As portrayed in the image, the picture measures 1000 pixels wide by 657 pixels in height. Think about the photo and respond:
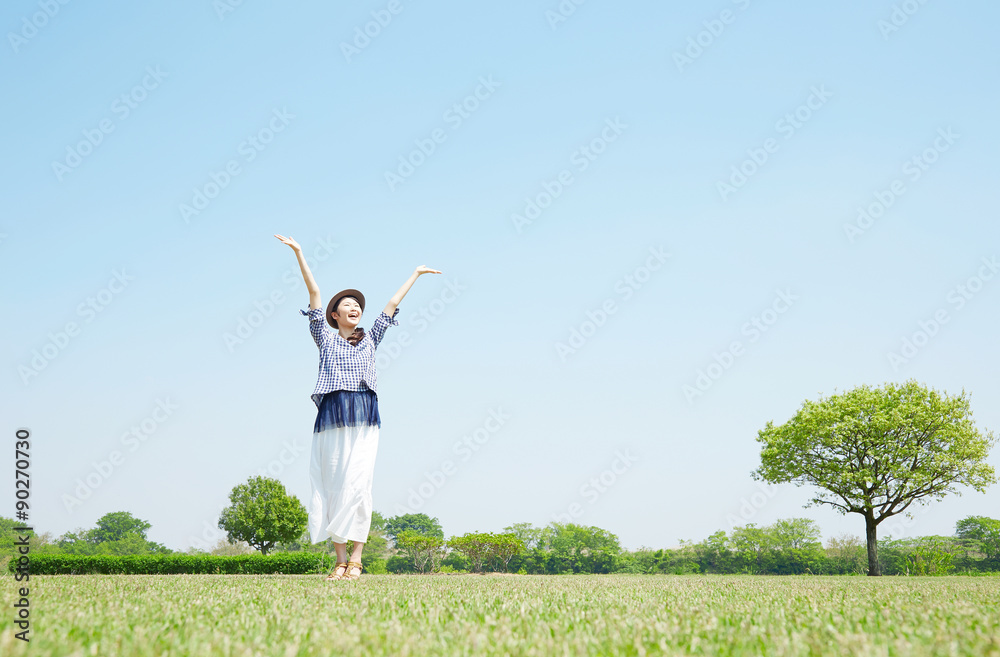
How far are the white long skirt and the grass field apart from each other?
2532 mm

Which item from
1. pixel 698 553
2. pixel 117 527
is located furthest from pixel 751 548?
pixel 117 527

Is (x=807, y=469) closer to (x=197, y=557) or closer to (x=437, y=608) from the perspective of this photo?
(x=197, y=557)

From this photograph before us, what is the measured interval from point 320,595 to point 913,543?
1294 inches

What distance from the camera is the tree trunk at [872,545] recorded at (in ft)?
77.5

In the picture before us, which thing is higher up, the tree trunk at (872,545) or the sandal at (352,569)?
the sandal at (352,569)

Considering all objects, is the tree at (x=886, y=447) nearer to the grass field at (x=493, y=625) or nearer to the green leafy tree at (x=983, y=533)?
the green leafy tree at (x=983, y=533)

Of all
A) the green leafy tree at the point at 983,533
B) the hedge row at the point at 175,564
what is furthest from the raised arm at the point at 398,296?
the green leafy tree at the point at 983,533

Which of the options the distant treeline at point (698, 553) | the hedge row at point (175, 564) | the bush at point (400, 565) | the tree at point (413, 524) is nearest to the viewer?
the hedge row at point (175, 564)

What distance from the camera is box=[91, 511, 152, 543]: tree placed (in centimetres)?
7075

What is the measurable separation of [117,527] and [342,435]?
81.1m

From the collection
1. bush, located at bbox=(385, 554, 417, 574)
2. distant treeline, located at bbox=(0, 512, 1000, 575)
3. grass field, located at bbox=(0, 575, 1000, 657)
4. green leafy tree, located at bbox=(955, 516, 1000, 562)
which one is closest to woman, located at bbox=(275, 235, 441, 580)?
grass field, located at bbox=(0, 575, 1000, 657)

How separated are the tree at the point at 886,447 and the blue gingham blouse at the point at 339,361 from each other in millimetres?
22711

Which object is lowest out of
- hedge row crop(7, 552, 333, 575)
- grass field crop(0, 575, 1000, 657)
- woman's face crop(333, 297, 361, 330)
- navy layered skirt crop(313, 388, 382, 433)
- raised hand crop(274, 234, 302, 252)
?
hedge row crop(7, 552, 333, 575)

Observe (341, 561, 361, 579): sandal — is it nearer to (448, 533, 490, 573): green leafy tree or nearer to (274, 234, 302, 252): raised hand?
(274, 234, 302, 252): raised hand
